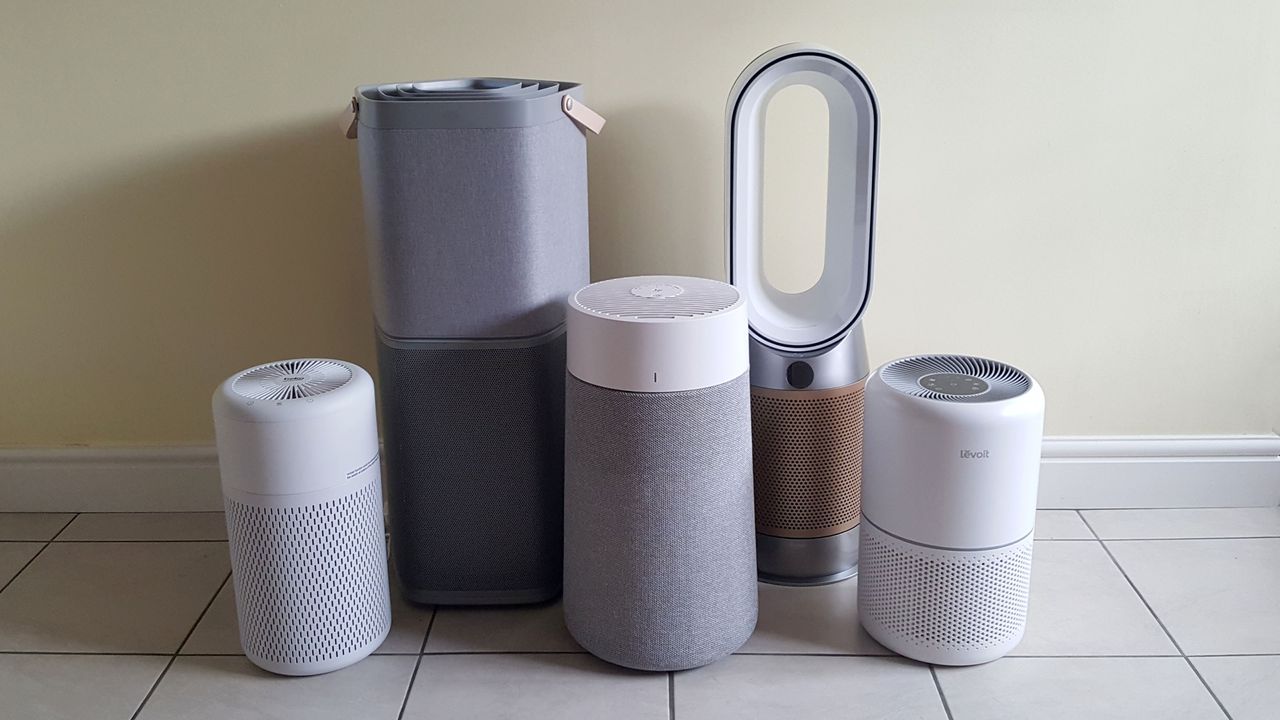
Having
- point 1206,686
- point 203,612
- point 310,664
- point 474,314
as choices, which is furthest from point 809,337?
point 203,612

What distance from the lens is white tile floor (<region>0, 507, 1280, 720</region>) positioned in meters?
1.61

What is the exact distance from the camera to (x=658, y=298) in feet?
5.40

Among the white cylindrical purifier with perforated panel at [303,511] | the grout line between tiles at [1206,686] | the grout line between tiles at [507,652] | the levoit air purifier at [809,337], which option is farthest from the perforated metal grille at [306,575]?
the grout line between tiles at [1206,686]

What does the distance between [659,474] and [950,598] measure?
0.45 m

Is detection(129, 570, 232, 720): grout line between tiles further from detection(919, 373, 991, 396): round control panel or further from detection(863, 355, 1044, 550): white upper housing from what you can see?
detection(919, 373, 991, 396): round control panel

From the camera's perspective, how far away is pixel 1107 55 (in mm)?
1936

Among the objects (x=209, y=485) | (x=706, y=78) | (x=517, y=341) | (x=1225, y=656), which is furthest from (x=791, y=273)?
(x=209, y=485)

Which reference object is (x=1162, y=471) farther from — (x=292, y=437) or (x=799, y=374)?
(x=292, y=437)

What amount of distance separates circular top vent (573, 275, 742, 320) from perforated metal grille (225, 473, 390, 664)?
0.42 metres

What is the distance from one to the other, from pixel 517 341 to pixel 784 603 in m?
0.61

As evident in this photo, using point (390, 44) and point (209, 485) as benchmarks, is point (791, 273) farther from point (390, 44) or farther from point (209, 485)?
point (209, 485)

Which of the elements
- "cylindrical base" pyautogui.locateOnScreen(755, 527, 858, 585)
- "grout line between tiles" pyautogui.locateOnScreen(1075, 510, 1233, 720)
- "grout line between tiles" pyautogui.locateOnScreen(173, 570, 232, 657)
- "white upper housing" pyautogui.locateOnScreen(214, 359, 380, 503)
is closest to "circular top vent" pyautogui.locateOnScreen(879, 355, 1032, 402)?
"cylindrical base" pyautogui.locateOnScreen(755, 527, 858, 585)

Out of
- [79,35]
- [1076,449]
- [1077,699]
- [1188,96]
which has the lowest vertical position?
[1077,699]

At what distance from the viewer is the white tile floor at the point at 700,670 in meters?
1.61
